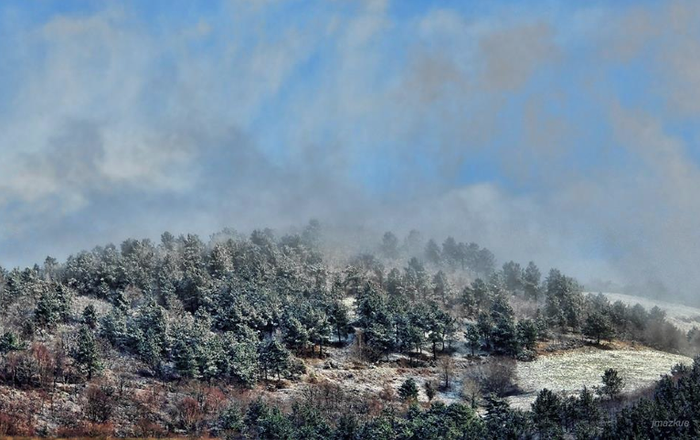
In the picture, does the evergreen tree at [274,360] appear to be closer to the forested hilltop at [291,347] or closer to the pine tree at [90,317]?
the forested hilltop at [291,347]

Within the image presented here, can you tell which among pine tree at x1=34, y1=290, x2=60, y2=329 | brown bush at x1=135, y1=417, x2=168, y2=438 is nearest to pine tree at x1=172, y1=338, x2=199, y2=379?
brown bush at x1=135, y1=417, x2=168, y2=438

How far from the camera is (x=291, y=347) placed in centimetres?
12519

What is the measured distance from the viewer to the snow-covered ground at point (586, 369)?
108 meters

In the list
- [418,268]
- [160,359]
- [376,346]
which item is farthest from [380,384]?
[418,268]

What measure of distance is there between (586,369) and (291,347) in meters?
53.5

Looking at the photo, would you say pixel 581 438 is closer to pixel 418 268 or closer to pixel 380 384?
pixel 380 384

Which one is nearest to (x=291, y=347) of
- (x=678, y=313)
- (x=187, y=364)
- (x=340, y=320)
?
(x=340, y=320)

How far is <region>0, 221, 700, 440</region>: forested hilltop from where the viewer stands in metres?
87.1

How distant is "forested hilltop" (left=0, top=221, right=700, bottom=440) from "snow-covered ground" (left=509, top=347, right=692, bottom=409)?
3146 millimetres

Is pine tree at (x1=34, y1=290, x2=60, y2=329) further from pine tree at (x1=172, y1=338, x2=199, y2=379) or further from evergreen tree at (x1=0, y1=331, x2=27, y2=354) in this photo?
pine tree at (x1=172, y1=338, x2=199, y2=379)

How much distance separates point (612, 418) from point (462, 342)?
5132 centimetres

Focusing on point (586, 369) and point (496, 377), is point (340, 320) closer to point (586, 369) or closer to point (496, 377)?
point (496, 377)

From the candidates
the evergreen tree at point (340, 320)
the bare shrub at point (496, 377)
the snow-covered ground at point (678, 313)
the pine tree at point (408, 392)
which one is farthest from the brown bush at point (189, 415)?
the snow-covered ground at point (678, 313)

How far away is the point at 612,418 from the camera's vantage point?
8425 centimetres
